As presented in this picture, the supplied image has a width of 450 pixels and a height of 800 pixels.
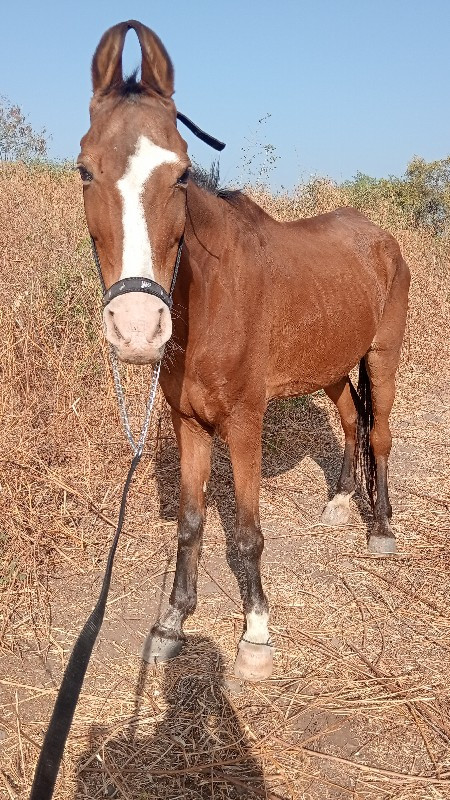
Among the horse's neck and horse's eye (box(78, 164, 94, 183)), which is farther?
the horse's neck

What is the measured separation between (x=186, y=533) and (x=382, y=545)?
1.54 m

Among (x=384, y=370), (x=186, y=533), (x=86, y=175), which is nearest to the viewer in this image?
(x=86, y=175)

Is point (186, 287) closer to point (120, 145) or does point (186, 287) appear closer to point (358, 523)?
point (120, 145)

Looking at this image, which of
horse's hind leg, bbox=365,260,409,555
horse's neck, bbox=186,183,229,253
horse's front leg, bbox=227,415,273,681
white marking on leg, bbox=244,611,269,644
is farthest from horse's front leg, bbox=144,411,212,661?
horse's hind leg, bbox=365,260,409,555

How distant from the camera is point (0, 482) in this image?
3.87 metres

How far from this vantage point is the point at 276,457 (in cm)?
557

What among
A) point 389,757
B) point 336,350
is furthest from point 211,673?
point 336,350

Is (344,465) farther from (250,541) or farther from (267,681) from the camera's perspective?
(267,681)

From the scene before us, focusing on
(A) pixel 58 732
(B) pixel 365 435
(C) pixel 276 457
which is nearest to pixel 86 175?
(A) pixel 58 732

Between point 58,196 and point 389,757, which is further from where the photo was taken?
point 58,196

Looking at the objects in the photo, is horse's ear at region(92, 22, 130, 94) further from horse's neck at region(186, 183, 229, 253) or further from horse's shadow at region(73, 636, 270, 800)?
horse's shadow at region(73, 636, 270, 800)

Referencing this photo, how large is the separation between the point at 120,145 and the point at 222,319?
101 cm

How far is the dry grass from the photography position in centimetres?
237

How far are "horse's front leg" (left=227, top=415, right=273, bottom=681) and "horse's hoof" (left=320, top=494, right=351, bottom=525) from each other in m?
1.54
